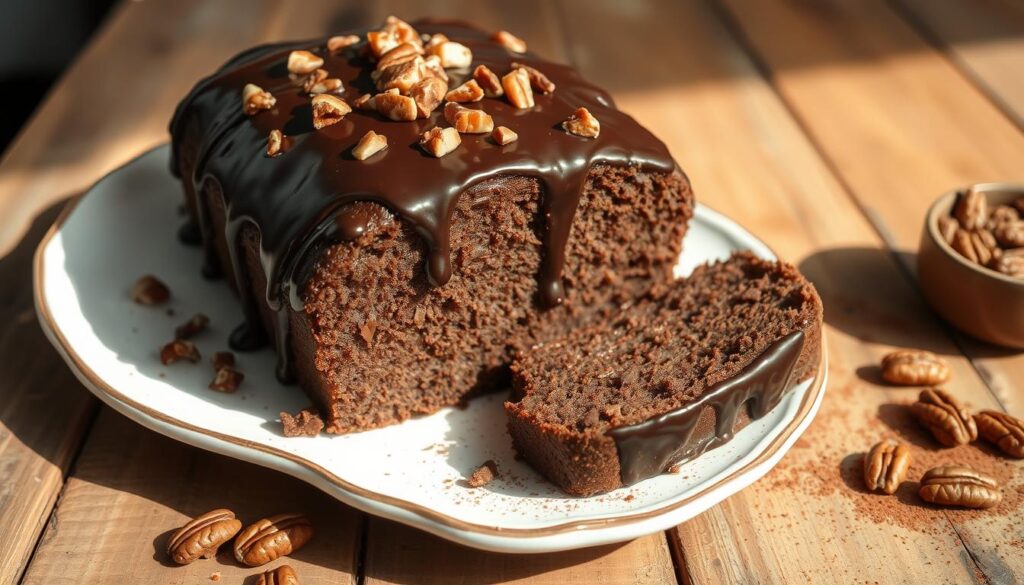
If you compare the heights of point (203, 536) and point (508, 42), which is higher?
point (508, 42)

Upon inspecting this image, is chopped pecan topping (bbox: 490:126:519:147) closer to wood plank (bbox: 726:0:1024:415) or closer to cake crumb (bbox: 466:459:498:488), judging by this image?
cake crumb (bbox: 466:459:498:488)

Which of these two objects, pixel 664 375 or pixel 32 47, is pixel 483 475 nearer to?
pixel 664 375

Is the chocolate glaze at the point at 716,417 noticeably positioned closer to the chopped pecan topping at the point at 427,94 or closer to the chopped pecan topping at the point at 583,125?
the chopped pecan topping at the point at 583,125

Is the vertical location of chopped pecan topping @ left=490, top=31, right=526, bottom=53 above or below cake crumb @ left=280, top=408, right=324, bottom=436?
above

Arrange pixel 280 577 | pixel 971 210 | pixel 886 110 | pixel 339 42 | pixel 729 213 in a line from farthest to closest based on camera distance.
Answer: pixel 886 110 → pixel 729 213 → pixel 971 210 → pixel 339 42 → pixel 280 577

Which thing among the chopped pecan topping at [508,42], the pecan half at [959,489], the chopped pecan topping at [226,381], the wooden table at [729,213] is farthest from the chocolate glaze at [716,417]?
the chopped pecan topping at [508,42]

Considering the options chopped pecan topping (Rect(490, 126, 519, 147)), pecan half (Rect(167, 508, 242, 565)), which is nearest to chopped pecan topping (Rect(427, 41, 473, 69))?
chopped pecan topping (Rect(490, 126, 519, 147))

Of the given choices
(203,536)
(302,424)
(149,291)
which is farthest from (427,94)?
(203,536)

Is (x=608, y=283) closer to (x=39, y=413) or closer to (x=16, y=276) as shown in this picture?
(x=39, y=413)
